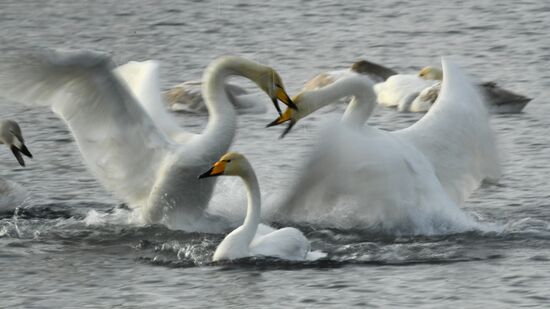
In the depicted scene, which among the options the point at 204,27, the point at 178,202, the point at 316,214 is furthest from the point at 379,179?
the point at 204,27

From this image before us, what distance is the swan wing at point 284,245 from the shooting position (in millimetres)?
11102

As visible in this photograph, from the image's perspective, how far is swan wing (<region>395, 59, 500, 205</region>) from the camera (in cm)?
1276

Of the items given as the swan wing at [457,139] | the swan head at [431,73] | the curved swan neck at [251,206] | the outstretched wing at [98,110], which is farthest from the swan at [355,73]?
the curved swan neck at [251,206]

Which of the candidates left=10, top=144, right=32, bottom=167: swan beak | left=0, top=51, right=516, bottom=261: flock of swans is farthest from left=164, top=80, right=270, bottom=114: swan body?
left=0, top=51, right=516, bottom=261: flock of swans

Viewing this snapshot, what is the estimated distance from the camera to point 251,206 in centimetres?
1141

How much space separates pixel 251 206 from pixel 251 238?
26cm

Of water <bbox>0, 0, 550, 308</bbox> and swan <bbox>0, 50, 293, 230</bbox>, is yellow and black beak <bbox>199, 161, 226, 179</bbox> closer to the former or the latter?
water <bbox>0, 0, 550, 308</bbox>

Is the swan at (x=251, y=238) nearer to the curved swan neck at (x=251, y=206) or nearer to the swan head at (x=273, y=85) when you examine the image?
the curved swan neck at (x=251, y=206)

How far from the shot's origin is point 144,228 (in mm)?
12500

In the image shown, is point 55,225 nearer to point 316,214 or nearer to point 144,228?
point 144,228

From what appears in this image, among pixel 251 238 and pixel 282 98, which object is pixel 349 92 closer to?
pixel 282 98

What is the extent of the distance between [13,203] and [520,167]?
13.8ft

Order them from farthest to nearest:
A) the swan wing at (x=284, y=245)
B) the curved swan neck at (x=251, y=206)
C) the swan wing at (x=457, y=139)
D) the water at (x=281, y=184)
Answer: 1. the swan wing at (x=457, y=139)
2. the curved swan neck at (x=251, y=206)
3. the swan wing at (x=284, y=245)
4. the water at (x=281, y=184)

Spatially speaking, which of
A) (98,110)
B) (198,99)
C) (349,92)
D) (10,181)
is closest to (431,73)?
(198,99)
